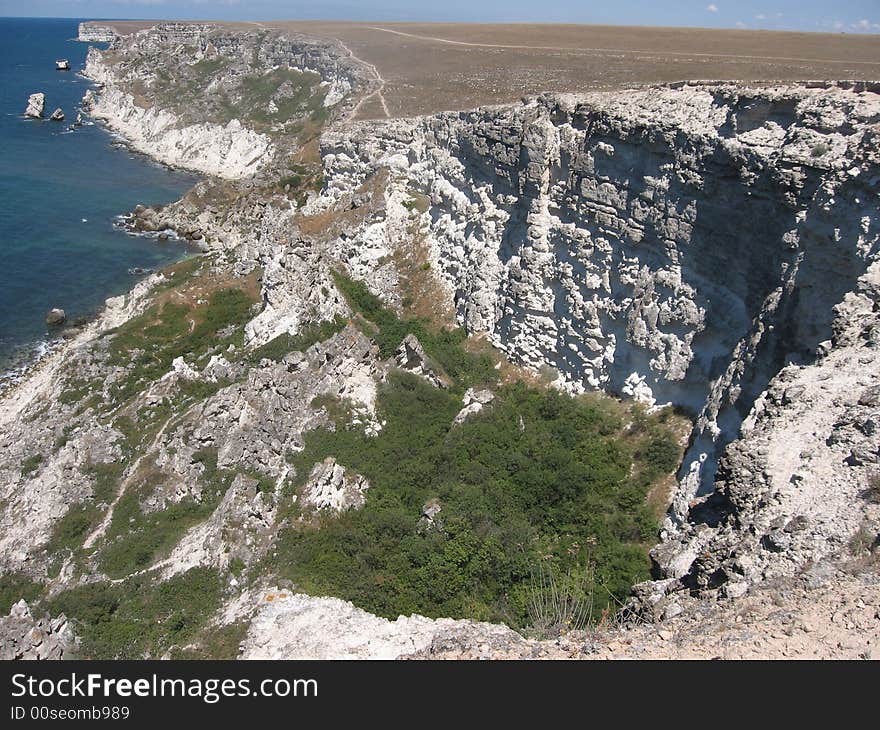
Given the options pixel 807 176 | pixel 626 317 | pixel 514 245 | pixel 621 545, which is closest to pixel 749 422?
pixel 621 545

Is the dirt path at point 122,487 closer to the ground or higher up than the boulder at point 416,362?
closer to the ground

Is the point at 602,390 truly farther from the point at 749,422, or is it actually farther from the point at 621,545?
the point at 749,422

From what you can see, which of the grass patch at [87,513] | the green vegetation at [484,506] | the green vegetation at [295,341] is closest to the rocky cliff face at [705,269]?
the green vegetation at [484,506]

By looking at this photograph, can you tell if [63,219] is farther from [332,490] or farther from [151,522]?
[332,490]

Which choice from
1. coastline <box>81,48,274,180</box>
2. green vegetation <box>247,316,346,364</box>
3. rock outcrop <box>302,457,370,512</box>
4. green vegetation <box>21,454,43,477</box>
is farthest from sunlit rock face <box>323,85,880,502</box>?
coastline <box>81,48,274,180</box>

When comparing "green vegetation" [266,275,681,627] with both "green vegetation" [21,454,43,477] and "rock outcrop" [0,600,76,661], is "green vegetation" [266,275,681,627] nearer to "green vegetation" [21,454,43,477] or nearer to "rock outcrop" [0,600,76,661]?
"rock outcrop" [0,600,76,661]

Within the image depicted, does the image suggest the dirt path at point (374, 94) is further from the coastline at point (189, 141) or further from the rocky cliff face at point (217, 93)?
the coastline at point (189, 141)
